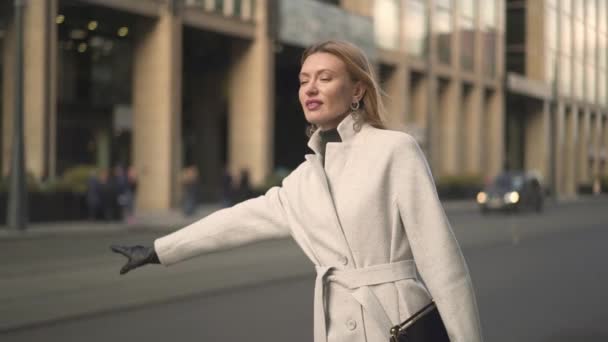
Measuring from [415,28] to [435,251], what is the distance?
42820mm

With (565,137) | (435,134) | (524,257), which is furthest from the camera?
(565,137)

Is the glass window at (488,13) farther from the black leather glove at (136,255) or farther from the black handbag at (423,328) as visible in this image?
the black handbag at (423,328)

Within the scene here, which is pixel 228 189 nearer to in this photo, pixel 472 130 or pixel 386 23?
pixel 386 23

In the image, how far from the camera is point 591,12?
7562 centimetres

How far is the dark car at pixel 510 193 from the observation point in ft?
97.7

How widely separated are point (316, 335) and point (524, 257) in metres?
11.7

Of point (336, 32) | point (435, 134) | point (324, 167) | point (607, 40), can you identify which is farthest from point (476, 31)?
point (324, 167)

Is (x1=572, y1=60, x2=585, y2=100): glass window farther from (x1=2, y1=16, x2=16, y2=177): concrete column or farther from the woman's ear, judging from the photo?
the woman's ear

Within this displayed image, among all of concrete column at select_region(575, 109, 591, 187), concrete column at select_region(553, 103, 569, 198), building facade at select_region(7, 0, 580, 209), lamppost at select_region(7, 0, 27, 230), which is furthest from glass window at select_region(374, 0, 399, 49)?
concrete column at select_region(575, 109, 591, 187)

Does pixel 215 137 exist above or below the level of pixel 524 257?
above

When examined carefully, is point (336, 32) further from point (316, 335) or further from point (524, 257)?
point (316, 335)

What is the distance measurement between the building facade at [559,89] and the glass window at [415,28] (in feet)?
39.3

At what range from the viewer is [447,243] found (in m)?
2.42

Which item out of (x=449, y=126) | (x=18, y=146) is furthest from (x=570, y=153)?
(x=18, y=146)
